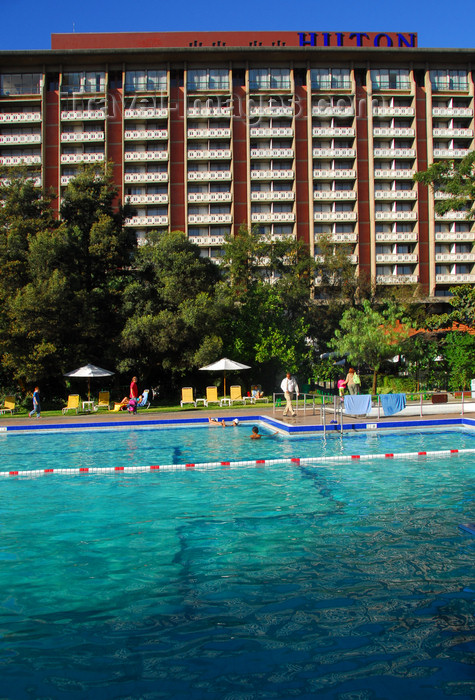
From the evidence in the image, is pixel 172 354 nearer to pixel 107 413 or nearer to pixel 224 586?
pixel 107 413

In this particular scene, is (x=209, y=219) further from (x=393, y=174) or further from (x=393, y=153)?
(x=393, y=153)

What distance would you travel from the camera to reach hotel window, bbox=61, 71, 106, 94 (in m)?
56.8

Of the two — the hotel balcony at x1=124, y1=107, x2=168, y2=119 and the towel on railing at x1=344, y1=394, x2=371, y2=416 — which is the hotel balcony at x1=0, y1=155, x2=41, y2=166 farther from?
the towel on railing at x1=344, y1=394, x2=371, y2=416

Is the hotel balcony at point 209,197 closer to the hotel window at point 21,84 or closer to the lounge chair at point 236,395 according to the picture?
the hotel window at point 21,84

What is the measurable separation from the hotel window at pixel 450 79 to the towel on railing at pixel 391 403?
4980cm

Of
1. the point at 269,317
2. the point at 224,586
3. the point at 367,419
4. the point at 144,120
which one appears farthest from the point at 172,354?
the point at 144,120

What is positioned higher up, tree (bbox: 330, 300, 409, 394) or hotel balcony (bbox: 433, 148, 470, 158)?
hotel balcony (bbox: 433, 148, 470, 158)

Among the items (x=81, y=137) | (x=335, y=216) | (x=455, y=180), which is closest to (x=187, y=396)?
(x=455, y=180)

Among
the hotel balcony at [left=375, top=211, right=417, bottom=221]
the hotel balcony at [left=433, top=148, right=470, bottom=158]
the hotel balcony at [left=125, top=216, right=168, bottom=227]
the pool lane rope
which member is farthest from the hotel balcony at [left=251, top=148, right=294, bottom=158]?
the pool lane rope

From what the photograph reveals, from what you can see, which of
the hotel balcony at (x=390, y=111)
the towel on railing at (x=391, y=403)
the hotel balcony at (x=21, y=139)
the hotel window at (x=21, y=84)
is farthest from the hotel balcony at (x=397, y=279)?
the hotel window at (x=21, y=84)

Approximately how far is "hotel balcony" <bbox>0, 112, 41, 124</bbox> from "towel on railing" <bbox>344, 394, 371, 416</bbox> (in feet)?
163

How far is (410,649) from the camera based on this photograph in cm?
493

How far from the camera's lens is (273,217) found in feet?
183

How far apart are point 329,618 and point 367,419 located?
46.4ft
